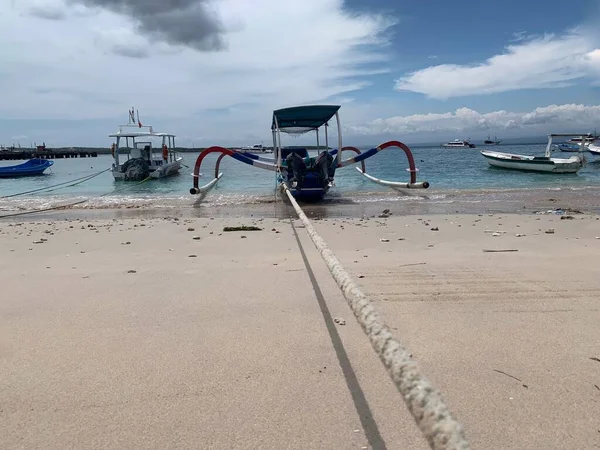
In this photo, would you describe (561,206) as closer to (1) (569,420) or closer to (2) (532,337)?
(2) (532,337)

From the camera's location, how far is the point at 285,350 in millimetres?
2861

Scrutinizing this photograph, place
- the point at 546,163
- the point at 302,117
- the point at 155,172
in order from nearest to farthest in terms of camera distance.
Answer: the point at 302,117 → the point at 546,163 → the point at 155,172

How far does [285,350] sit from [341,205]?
11463 millimetres

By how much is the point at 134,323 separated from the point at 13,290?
1.68 meters

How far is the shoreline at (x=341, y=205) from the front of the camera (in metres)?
12.4

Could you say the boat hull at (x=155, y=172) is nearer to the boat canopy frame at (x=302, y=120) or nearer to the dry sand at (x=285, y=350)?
the boat canopy frame at (x=302, y=120)

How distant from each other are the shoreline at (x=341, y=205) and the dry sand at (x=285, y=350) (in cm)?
700

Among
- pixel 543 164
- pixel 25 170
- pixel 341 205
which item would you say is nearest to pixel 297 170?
pixel 341 205

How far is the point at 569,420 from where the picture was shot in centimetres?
209

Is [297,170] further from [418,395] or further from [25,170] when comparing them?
[25,170]

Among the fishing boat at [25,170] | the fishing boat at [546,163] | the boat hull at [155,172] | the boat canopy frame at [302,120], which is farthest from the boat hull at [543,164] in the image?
the fishing boat at [25,170]

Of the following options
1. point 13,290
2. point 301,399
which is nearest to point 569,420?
point 301,399

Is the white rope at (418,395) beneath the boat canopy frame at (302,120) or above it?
beneath

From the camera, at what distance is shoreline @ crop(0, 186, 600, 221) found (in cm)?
1243
